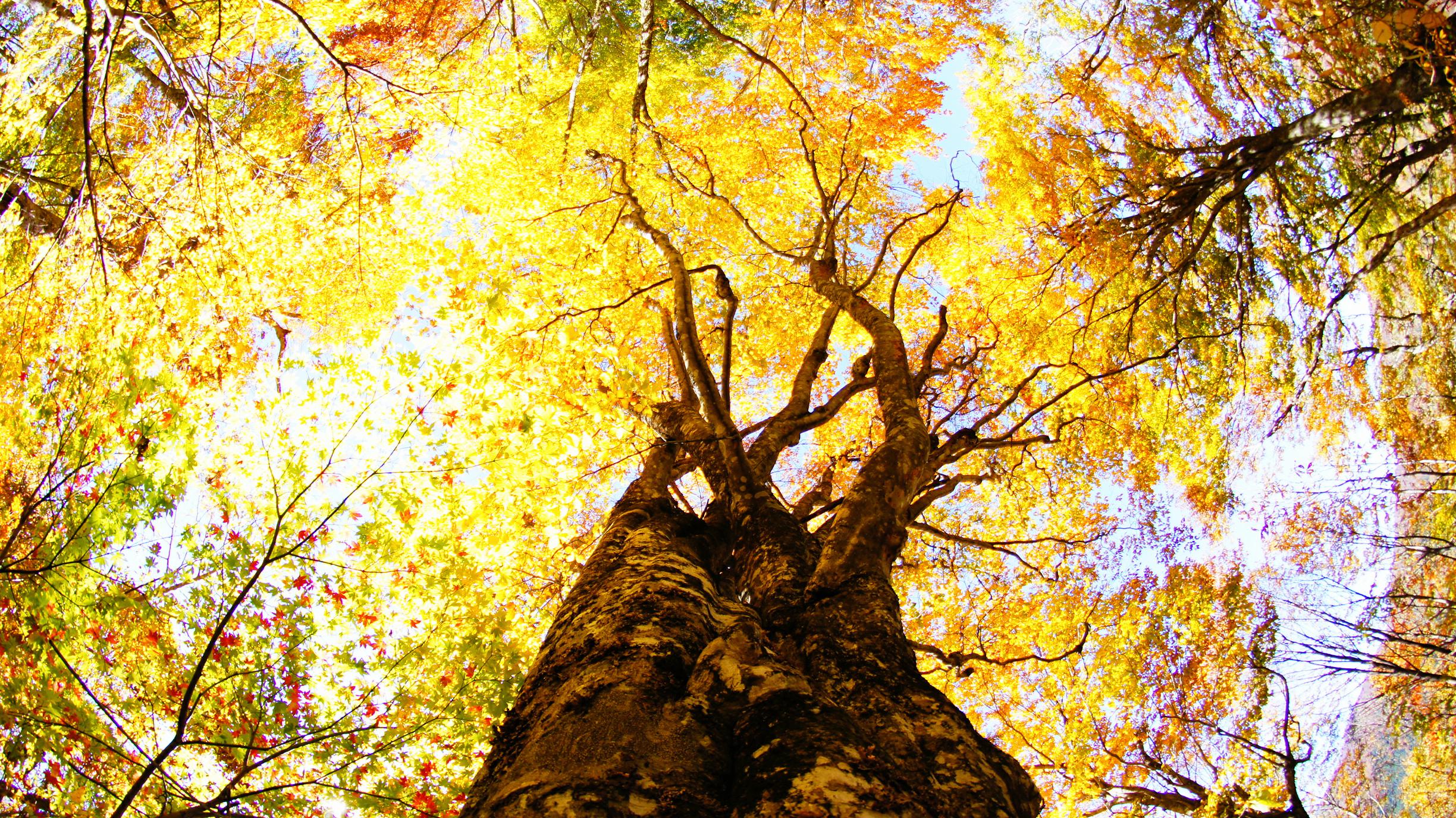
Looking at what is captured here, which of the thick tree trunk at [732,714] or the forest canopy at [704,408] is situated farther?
the forest canopy at [704,408]

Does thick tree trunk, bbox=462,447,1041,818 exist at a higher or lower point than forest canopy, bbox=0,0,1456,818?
lower

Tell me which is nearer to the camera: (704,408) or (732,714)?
(732,714)

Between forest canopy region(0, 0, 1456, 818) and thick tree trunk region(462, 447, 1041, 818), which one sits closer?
thick tree trunk region(462, 447, 1041, 818)

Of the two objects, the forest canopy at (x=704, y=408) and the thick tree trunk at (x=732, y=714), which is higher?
the forest canopy at (x=704, y=408)

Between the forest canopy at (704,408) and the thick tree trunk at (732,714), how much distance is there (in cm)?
2

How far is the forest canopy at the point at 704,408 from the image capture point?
3.01 meters

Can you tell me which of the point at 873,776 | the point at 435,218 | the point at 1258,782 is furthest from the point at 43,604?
the point at 1258,782

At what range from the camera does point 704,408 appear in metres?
4.66

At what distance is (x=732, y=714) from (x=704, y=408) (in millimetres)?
2724

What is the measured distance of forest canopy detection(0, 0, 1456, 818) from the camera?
3.01 meters

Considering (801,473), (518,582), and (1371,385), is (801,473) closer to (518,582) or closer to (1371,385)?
(518,582)

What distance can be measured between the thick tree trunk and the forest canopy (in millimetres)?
17

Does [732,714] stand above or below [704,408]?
below

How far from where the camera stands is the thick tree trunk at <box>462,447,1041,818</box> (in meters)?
1.68
